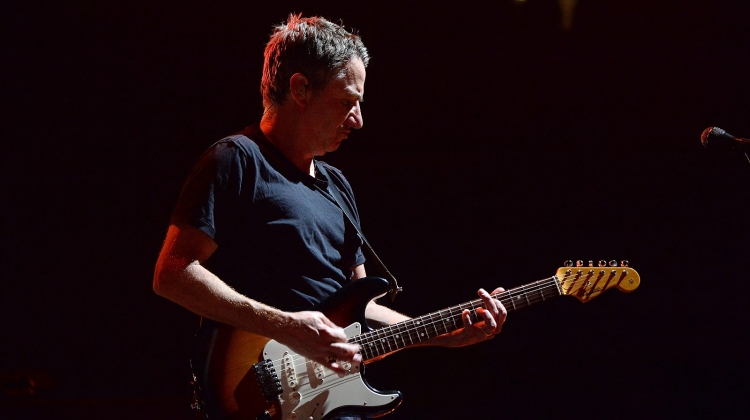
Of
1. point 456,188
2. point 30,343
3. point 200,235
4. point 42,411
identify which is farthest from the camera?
point 456,188

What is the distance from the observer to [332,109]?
231 cm

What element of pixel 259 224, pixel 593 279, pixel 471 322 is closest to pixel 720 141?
pixel 593 279

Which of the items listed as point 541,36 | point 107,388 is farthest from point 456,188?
point 107,388

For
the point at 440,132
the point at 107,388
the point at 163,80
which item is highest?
the point at 163,80

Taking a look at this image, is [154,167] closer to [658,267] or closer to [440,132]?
A: [440,132]

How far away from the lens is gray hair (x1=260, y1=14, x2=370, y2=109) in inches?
90.4

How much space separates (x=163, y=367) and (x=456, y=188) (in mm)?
2010

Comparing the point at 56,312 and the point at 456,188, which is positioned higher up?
the point at 456,188

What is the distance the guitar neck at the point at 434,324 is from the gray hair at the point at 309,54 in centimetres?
95

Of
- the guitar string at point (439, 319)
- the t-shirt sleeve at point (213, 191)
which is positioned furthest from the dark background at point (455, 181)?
the t-shirt sleeve at point (213, 191)

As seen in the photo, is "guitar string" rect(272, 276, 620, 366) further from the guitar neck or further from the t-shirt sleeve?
the t-shirt sleeve

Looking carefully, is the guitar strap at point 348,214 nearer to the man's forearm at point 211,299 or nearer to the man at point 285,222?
the man at point 285,222

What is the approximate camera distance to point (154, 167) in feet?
11.7

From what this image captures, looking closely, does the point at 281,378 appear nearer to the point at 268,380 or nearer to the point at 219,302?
the point at 268,380
